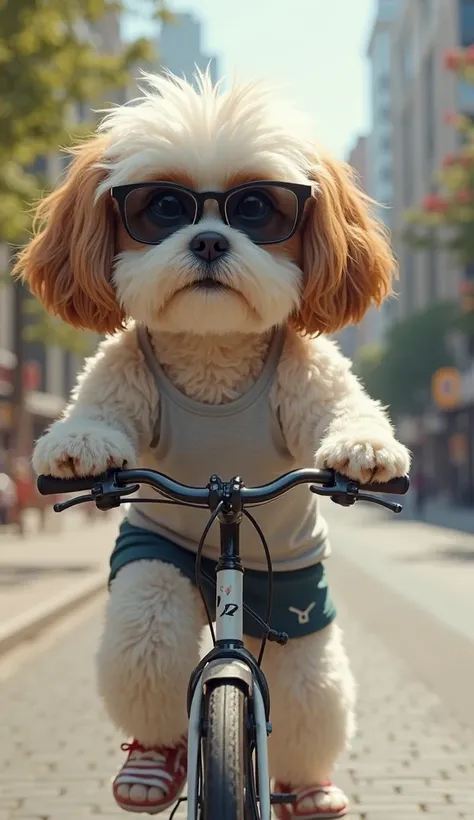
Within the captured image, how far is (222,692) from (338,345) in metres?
1.36

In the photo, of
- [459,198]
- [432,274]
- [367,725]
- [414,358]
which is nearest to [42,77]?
[367,725]

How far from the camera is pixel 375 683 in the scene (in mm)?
7258

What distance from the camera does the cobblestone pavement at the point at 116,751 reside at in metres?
4.45

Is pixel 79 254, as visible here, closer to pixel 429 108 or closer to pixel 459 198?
pixel 459 198

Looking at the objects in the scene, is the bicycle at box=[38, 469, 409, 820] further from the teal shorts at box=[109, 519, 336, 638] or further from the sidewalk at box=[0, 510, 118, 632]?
the sidewalk at box=[0, 510, 118, 632]

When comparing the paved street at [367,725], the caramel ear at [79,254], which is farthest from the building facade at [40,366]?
the caramel ear at [79,254]

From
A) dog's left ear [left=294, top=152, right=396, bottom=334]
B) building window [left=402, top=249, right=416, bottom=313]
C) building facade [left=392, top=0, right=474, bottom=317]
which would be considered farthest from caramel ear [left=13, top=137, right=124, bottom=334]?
building window [left=402, top=249, right=416, bottom=313]

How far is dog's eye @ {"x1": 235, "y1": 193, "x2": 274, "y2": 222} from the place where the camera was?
2.97 m

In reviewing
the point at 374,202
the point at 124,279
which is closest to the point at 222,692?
the point at 124,279

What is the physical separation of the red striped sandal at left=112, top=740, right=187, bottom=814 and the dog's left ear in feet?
3.70

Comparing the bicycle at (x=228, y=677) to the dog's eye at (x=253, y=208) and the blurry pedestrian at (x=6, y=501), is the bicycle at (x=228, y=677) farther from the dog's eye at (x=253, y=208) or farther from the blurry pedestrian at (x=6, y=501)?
A: the blurry pedestrian at (x=6, y=501)

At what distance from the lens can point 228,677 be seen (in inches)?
95.7

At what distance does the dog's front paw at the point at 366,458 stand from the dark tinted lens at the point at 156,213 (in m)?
0.67

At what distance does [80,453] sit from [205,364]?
613mm
